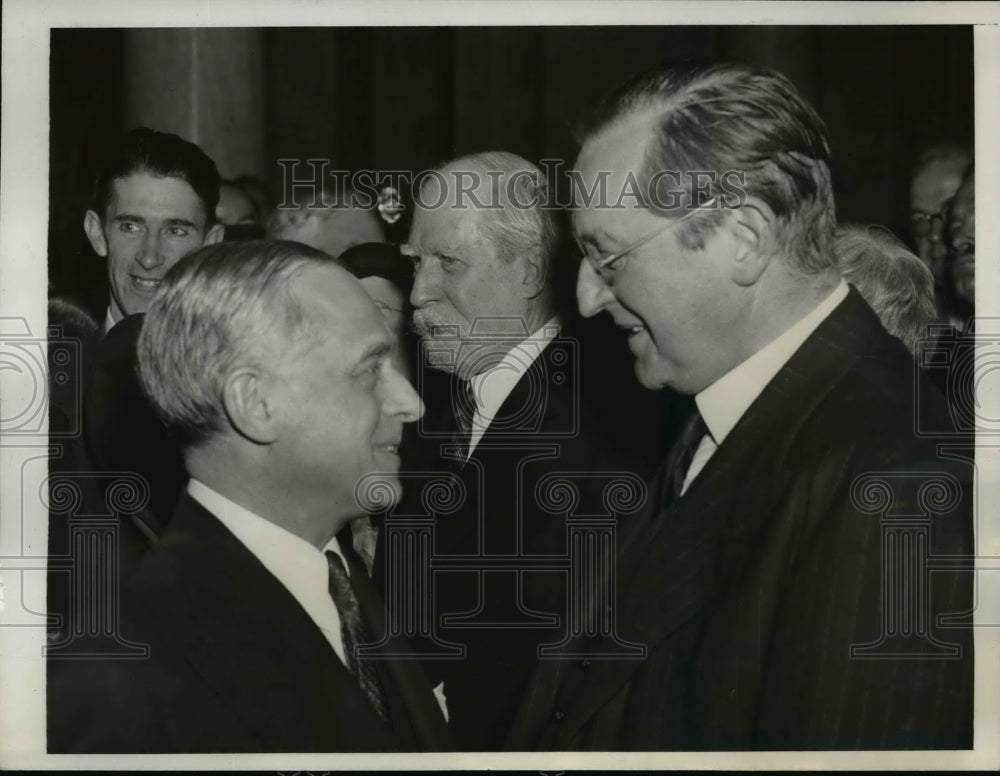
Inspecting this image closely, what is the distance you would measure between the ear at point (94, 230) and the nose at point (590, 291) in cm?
143

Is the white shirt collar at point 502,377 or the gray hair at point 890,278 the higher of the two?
the gray hair at point 890,278

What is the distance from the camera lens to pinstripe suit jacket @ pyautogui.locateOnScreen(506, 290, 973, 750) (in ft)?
11.2

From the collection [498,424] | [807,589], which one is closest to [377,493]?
[498,424]

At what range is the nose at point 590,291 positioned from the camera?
351 centimetres

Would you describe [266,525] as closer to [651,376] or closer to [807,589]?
[651,376]

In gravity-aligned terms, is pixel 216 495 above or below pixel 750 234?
below

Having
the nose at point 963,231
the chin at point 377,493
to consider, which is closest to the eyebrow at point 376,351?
the chin at point 377,493

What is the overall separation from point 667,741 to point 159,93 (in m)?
2.44

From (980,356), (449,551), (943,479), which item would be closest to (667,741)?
(449,551)

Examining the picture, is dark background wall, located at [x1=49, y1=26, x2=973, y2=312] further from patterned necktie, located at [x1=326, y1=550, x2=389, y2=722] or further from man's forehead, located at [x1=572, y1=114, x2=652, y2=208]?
patterned necktie, located at [x1=326, y1=550, x2=389, y2=722]

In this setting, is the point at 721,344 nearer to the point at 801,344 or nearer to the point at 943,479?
the point at 801,344

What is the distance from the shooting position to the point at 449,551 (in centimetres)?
357

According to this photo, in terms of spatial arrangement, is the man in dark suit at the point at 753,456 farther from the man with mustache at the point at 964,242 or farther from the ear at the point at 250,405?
the ear at the point at 250,405

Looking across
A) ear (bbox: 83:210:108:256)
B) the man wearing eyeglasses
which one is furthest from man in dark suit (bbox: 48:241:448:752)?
the man wearing eyeglasses
